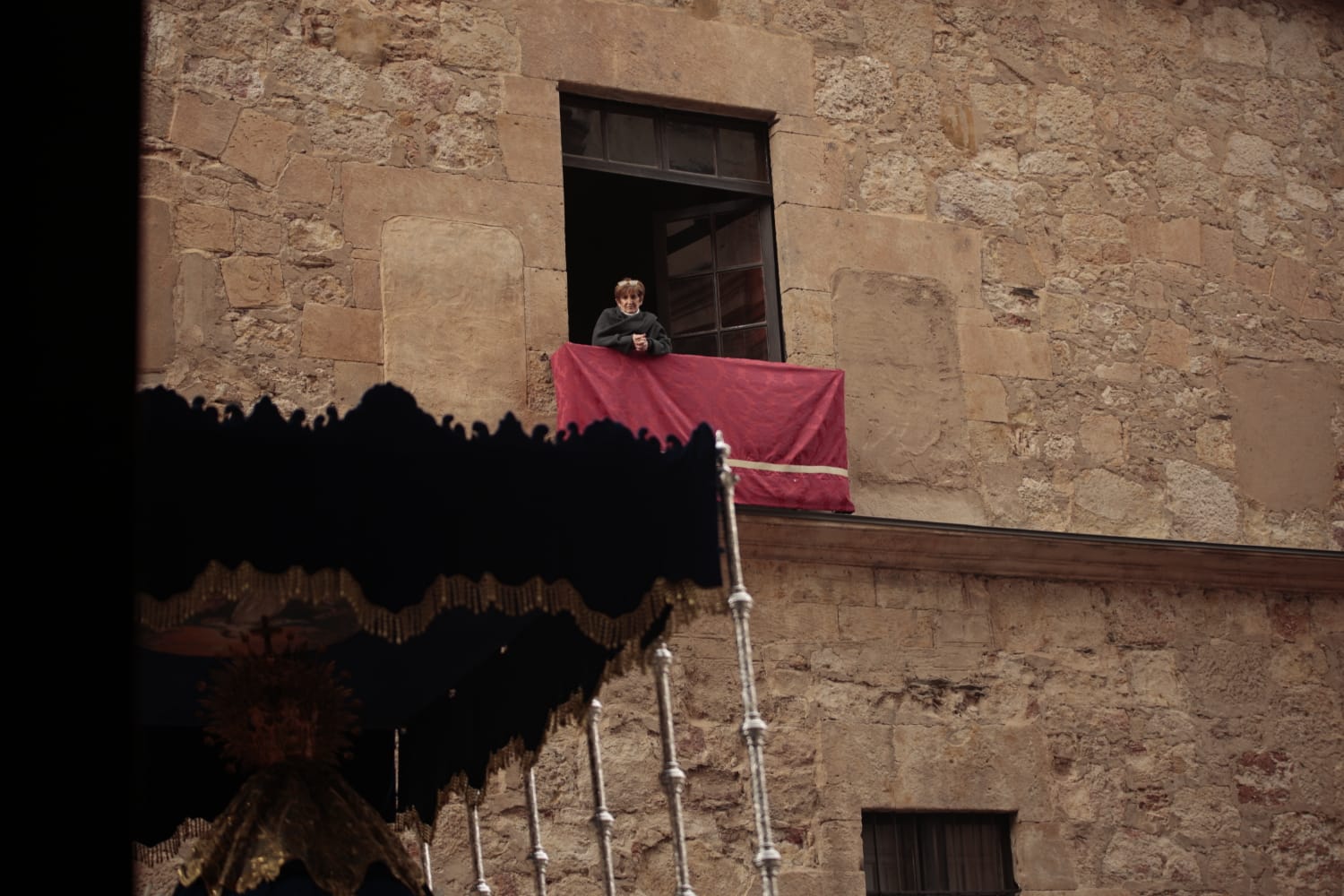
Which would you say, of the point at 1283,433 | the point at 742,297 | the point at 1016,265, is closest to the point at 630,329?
the point at 742,297

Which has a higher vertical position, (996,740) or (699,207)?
(699,207)

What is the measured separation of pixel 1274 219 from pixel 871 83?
2.59 m

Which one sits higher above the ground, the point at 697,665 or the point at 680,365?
the point at 680,365

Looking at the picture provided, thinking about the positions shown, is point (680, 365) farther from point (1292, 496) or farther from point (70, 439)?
point (70, 439)

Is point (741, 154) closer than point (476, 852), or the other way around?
point (476, 852)

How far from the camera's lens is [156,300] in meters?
8.69

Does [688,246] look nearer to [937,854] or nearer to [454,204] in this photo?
[454,204]

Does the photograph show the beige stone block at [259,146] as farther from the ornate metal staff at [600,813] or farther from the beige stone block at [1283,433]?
the beige stone block at [1283,433]

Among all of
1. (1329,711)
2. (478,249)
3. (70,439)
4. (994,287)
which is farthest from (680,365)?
(70,439)

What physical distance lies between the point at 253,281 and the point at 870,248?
330cm

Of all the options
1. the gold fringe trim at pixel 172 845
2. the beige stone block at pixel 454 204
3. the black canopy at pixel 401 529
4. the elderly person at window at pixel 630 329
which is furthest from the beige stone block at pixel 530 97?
the gold fringe trim at pixel 172 845

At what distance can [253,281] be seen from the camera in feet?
29.3

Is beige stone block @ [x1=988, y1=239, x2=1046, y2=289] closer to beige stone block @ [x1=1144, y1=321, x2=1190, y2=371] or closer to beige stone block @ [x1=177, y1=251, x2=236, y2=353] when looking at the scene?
beige stone block @ [x1=1144, y1=321, x2=1190, y2=371]

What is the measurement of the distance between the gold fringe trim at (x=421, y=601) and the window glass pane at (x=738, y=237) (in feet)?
14.2
